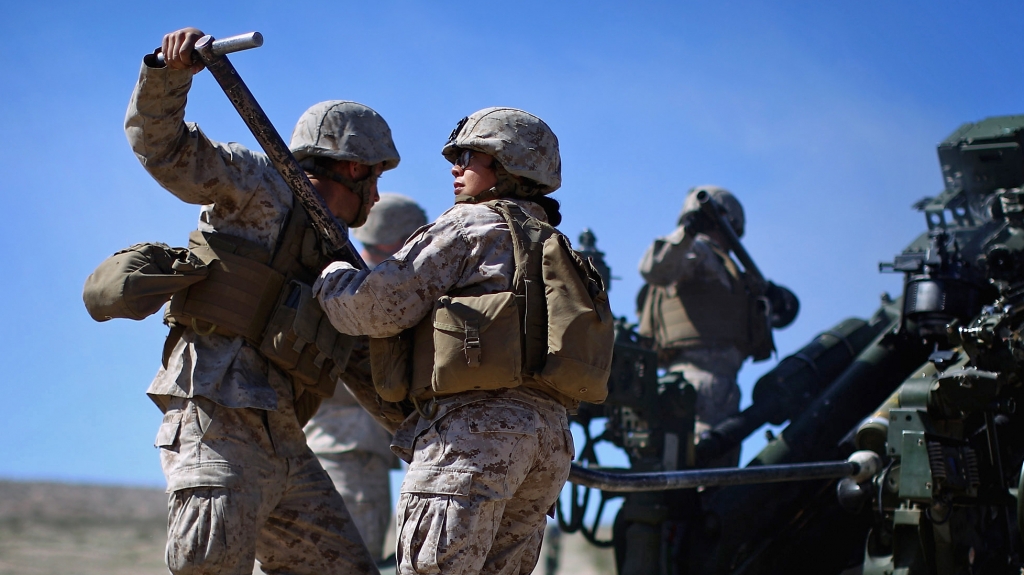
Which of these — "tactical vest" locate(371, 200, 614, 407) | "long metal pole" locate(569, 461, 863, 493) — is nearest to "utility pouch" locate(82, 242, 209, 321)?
"tactical vest" locate(371, 200, 614, 407)

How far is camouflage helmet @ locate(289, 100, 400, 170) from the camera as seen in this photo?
4.63 meters

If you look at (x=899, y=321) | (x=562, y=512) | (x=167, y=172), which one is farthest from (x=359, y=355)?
(x=899, y=321)

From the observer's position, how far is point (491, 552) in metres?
3.74

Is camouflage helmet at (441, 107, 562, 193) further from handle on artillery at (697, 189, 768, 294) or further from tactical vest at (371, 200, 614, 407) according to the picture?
handle on artillery at (697, 189, 768, 294)

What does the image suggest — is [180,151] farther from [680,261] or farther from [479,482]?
[680,261]

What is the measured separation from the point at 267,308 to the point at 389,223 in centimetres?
437

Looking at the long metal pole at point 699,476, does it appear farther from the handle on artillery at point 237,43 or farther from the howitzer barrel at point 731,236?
the howitzer barrel at point 731,236

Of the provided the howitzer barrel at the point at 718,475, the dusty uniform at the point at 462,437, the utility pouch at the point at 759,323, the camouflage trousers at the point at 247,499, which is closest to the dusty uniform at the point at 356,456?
the utility pouch at the point at 759,323

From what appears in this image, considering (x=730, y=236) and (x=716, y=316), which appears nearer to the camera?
(x=730, y=236)

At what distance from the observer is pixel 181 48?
4008 millimetres

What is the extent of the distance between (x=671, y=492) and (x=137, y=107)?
3500 millimetres

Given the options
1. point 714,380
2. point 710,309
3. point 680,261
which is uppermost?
point 680,261

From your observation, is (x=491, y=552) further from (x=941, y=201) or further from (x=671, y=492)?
(x=941, y=201)

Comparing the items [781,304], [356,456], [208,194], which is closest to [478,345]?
[208,194]
